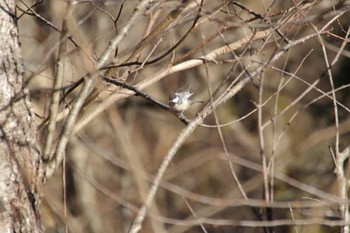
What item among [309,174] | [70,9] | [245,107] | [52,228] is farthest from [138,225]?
[245,107]

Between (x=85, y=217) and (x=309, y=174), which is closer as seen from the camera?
(x=85, y=217)

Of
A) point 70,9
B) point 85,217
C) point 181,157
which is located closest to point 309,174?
point 181,157

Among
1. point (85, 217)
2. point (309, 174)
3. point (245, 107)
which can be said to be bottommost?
point (309, 174)

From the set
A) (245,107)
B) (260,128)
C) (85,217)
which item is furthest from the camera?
(245,107)

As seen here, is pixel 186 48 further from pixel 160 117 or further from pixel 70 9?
pixel 70 9

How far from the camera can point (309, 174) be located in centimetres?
809

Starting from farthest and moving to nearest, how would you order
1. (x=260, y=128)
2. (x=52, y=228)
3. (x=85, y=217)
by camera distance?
(x=85, y=217), (x=52, y=228), (x=260, y=128)

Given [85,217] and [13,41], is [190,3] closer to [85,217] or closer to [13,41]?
[13,41]

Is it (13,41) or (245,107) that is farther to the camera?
(245,107)

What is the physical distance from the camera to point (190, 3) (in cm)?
252

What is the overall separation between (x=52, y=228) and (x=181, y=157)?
317 centimetres

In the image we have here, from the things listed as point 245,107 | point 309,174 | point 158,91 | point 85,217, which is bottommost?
point 309,174

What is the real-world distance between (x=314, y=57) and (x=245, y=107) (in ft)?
3.55

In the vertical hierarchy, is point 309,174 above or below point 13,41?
below
